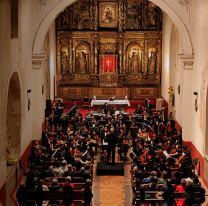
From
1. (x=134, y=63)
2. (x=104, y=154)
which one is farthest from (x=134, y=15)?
(x=104, y=154)

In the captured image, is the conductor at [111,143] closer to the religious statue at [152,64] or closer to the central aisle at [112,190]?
the central aisle at [112,190]

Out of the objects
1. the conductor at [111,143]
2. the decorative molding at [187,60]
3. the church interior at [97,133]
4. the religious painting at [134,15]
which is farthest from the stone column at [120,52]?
the conductor at [111,143]

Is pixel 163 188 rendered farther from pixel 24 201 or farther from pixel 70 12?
pixel 70 12

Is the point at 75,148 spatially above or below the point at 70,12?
below

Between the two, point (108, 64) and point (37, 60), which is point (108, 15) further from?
point (37, 60)

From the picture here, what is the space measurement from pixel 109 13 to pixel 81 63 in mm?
4410

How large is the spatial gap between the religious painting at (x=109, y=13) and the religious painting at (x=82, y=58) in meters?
2.31

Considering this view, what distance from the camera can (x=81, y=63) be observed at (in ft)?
141

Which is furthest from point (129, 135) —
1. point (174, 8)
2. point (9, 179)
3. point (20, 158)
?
point (9, 179)

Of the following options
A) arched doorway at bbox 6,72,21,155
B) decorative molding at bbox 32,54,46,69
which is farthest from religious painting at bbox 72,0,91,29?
arched doorway at bbox 6,72,21,155

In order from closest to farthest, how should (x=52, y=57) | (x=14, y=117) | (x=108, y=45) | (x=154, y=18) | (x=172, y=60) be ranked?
(x=14, y=117) < (x=172, y=60) < (x=52, y=57) < (x=154, y=18) < (x=108, y=45)

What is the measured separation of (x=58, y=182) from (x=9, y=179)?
6.06 feet

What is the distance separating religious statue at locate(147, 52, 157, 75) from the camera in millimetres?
42312

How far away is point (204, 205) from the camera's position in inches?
745
